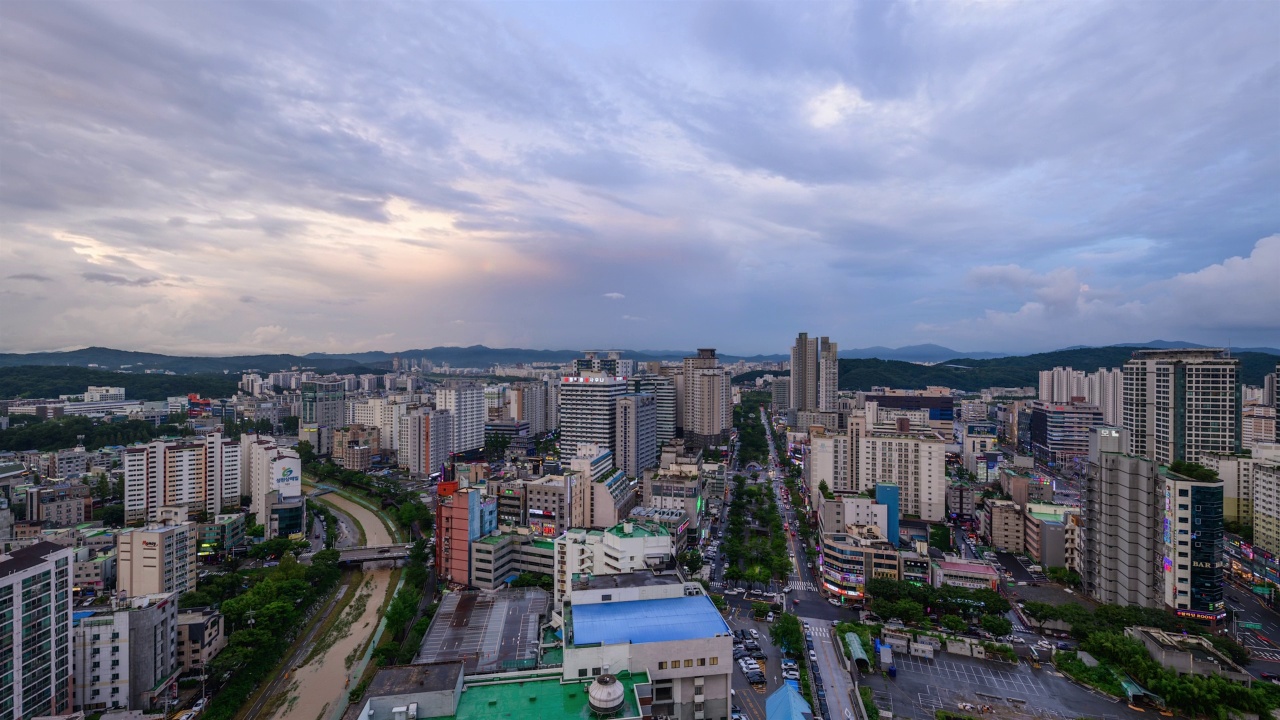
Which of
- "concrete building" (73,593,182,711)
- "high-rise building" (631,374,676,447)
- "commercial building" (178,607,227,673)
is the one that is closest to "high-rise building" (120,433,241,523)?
"commercial building" (178,607,227,673)

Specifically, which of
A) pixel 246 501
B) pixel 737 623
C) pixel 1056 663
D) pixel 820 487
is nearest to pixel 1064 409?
pixel 820 487

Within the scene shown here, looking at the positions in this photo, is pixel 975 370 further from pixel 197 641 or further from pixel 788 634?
pixel 197 641

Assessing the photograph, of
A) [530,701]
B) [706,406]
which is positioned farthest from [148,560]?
[706,406]

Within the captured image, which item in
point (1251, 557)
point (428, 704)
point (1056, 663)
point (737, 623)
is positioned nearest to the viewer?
point (428, 704)

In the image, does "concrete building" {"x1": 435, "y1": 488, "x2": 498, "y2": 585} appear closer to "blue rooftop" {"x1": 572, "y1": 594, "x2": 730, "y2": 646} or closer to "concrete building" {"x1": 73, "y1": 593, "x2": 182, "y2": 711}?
"concrete building" {"x1": 73, "y1": 593, "x2": 182, "y2": 711}

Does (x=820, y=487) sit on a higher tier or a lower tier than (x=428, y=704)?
lower

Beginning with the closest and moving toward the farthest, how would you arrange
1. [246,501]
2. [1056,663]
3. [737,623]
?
[1056,663], [737,623], [246,501]

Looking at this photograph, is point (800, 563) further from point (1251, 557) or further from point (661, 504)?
point (1251, 557)
